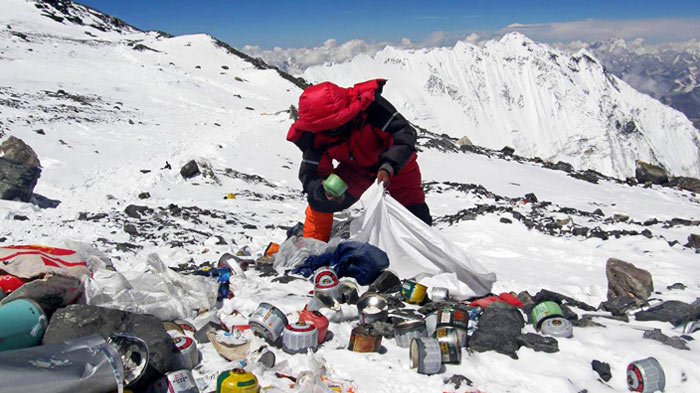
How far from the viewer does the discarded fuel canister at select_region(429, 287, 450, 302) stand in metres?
4.86

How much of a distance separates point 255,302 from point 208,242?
3451mm

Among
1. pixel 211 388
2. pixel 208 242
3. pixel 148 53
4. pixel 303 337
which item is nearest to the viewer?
pixel 211 388

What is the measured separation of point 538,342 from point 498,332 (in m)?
0.30

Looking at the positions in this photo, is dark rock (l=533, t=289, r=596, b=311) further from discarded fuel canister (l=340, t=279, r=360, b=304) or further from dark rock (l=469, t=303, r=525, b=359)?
discarded fuel canister (l=340, t=279, r=360, b=304)

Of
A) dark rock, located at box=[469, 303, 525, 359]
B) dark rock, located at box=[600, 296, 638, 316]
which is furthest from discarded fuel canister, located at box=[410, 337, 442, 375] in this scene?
dark rock, located at box=[600, 296, 638, 316]

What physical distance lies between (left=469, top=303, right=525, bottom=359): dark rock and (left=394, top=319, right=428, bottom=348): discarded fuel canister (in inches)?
14.0

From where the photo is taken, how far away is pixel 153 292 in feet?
13.8

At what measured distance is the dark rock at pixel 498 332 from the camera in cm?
377

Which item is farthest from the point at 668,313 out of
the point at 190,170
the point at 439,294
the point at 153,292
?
the point at 190,170

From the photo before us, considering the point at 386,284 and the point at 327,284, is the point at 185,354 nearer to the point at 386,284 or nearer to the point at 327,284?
the point at 327,284

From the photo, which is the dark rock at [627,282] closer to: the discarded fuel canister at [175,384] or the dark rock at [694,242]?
the dark rock at [694,242]

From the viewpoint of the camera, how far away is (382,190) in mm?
5848

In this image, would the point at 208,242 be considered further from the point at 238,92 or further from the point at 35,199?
the point at 238,92

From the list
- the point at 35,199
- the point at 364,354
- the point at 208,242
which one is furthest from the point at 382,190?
the point at 35,199
